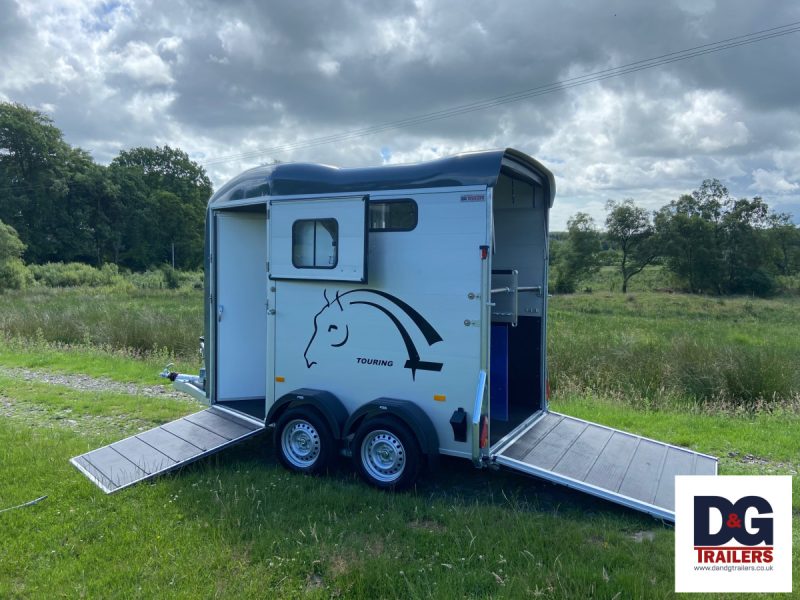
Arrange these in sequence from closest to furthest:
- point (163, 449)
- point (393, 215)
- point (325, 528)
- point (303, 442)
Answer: point (325, 528)
point (393, 215)
point (303, 442)
point (163, 449)

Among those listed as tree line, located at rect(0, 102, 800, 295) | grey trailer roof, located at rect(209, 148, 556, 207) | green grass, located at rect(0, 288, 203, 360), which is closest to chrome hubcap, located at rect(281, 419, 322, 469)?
grey trailer roof, located at rect(209, 148, 556, 207)

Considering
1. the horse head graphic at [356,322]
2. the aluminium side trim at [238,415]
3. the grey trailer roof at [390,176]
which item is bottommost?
the aluminium side trim at [238,415]

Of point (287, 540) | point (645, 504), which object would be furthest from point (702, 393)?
point (287, 540)

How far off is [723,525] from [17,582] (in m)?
4.51

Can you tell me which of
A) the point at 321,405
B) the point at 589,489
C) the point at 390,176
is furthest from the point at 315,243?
the point at 589,489

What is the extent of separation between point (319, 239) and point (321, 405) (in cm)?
149

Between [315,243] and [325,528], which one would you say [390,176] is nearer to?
[315,243]

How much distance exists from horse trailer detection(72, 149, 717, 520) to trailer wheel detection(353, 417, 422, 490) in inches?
0.5

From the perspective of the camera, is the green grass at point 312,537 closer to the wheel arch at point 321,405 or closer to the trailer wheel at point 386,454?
the trailer wheel at point 386,454

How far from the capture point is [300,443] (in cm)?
509

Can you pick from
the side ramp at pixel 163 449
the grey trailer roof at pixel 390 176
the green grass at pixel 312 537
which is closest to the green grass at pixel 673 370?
the green grass at pixel 312 537

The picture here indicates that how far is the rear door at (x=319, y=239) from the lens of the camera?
478cm

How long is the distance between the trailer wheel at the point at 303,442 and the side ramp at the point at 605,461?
→ 150 centimetres

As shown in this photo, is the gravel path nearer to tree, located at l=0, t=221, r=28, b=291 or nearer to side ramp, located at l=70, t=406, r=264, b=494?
side ramp, located at l=70, t=406, r=264, b=494
